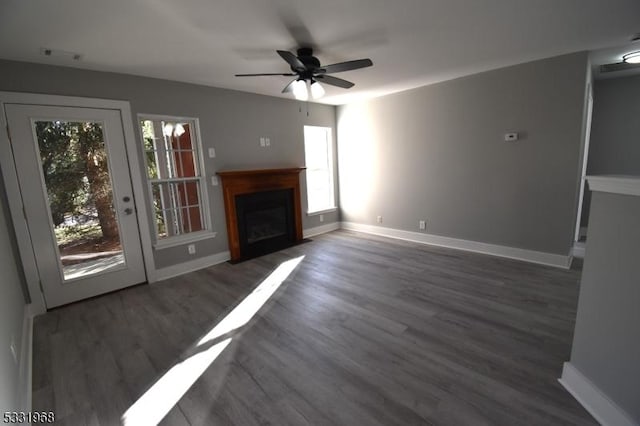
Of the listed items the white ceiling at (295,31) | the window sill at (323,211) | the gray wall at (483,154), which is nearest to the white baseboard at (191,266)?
the window sill at (323,211)

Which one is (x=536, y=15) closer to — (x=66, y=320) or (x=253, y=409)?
(x=253, y=409)

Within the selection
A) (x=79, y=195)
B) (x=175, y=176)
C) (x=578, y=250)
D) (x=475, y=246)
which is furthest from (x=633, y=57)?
(x=79, y=195)

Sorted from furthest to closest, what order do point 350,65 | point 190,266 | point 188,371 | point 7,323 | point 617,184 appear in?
point 190,266
point 350,65
point 188,371
point 7,323
point 617,184

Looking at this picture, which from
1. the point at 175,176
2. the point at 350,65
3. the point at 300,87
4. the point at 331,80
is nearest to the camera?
the point at 350,65

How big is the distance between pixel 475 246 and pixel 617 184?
2.98 meters

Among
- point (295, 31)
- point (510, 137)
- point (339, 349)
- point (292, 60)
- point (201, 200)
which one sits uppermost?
point (295, 31)

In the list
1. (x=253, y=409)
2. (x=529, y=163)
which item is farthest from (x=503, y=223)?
(x=253, y=409)

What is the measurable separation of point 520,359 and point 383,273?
67.4 inches

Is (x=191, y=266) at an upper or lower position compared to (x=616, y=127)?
lower

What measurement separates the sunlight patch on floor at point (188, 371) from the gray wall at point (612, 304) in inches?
94.4

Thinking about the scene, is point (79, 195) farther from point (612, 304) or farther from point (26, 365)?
point (612, 304)

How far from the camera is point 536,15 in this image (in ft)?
7.40

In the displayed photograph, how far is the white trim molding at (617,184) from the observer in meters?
1.33

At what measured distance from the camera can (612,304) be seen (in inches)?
57.2
